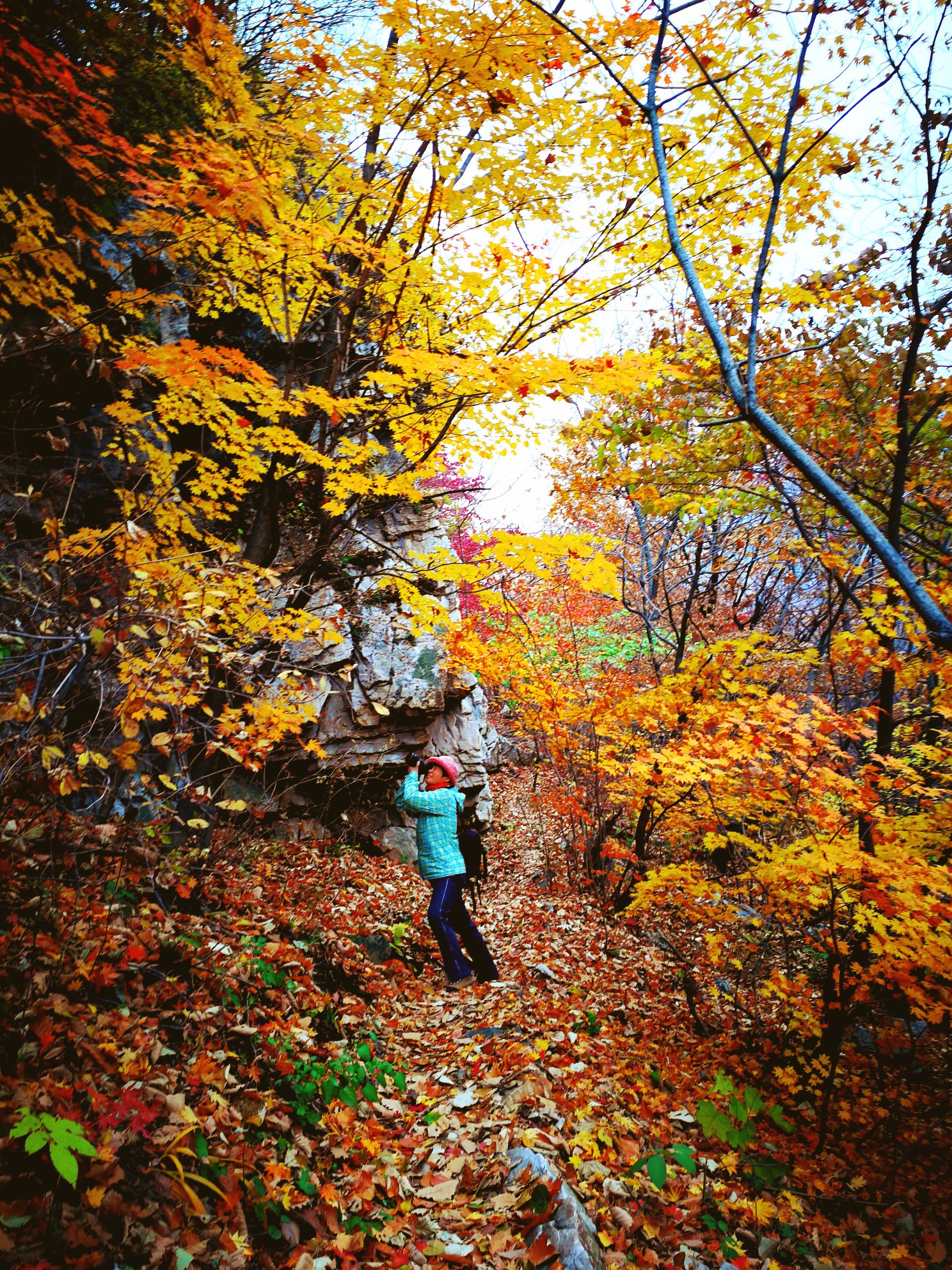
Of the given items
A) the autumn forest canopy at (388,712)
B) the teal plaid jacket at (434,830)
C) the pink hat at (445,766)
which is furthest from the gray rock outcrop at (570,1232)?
the pink hat at (445,766)

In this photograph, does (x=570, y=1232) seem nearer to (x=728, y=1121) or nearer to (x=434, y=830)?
(x=728, y=1121)

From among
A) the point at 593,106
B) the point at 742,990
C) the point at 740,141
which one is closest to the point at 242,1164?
the point at 742,990

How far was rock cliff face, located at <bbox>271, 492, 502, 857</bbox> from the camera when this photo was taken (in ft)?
32.0

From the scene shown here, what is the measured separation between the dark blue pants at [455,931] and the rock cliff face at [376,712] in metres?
4.21

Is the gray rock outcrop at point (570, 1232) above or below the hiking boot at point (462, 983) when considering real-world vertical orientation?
above

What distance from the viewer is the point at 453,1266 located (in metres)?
2.53

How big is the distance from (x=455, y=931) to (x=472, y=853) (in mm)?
2163

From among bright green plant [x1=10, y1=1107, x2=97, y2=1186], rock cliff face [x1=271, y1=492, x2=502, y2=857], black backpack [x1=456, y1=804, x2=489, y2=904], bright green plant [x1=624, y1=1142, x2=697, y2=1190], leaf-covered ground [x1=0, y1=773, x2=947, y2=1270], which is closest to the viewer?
bright green plant [x1=10, y1=1107, x2=97, y2=1186]

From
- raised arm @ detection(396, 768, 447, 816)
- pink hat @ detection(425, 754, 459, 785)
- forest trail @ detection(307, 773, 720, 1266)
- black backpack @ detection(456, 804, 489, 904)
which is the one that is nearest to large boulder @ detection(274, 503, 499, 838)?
black backpack @ detection(456, 804, 489, 904)

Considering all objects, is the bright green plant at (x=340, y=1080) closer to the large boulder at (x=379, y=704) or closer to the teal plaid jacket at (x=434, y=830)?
the teal plaid jacket at (x=434, y=830)

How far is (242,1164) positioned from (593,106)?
285 inches

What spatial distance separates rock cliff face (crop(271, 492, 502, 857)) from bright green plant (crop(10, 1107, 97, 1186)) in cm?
726

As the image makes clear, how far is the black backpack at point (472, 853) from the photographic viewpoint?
21.8 feet

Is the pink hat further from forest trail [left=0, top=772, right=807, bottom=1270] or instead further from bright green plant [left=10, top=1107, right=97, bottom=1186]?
bright green plant [left=10, top=1107, right=97, bottom=1186]
